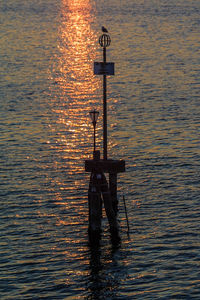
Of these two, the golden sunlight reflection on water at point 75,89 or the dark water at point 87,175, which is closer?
the dark water at point 87,175

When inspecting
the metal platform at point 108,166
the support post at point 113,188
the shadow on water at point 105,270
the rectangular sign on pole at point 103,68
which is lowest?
the shadow on water at point 105,270

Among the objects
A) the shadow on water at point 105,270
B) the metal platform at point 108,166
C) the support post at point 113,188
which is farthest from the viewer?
the support post at point 113,188

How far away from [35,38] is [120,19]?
129 ft

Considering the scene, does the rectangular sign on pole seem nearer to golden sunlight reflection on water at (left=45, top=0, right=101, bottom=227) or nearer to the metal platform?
the metal platform

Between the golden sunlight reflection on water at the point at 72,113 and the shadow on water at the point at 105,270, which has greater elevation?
the golden sunlight reflection on water at the point at 72,113

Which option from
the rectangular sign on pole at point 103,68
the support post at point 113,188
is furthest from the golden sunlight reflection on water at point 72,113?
the rectangular sign on pole at point 103,68

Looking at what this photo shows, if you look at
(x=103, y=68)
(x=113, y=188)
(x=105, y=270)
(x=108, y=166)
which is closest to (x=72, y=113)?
(x=113, y=188)

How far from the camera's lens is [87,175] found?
5447 centimetres

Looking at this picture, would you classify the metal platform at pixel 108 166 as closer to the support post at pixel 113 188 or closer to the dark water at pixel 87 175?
the support post at pixel 113 188

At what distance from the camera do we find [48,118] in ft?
247

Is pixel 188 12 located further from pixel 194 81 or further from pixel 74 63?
pixel 194 81

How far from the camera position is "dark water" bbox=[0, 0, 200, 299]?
36469mm

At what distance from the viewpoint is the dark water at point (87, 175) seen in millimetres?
36469

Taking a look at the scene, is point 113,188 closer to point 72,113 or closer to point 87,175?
point 87,175
